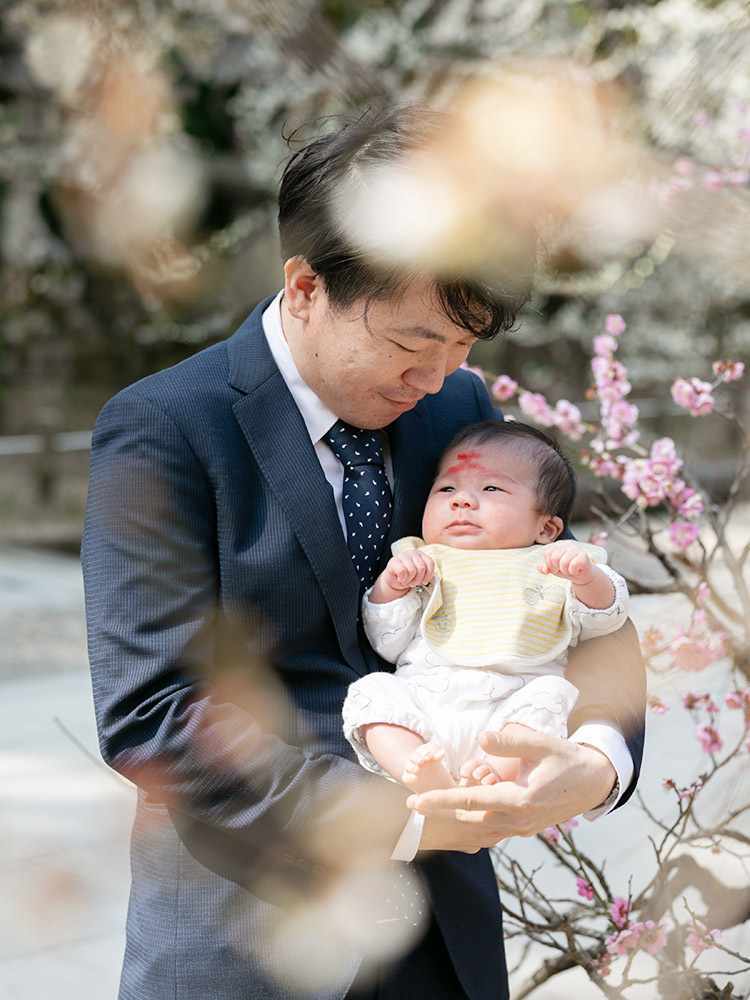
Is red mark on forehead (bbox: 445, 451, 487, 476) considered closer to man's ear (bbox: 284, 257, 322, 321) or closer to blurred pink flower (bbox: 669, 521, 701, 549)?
man's ear (bbox: 284, 257, 322, 321)

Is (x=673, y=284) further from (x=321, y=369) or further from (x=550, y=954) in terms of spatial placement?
(x=321, y=369)

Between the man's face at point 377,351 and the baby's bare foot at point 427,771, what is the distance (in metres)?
0.37

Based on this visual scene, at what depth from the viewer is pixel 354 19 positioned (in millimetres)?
8258

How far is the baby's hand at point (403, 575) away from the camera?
4.37ft

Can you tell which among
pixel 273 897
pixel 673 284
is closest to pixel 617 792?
pixel 273 897

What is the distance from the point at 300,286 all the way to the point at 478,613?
401mm

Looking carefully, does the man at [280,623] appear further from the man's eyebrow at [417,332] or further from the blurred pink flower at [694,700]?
the blurred pink flower at [694,700]

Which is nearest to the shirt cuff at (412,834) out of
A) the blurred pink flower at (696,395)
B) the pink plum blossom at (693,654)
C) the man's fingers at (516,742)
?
the man's fingers at (516,742)

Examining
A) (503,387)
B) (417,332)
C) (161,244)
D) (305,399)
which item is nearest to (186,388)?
(305,399)

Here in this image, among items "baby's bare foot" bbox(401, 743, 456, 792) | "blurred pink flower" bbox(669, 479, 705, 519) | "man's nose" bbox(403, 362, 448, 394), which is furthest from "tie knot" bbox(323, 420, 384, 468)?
"blurred pink flower" bbox(669, 479, 705, 519)

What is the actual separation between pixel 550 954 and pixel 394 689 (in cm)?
170

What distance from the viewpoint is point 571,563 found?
4.41ft

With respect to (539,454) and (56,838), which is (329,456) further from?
(56,838)

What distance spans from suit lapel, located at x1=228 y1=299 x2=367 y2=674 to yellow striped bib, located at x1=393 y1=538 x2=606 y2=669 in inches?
3.7
